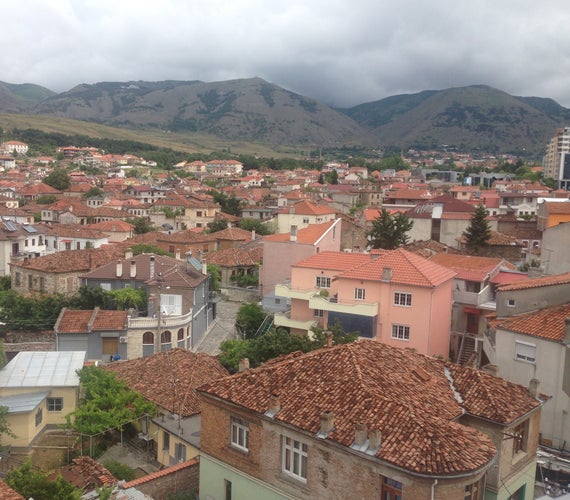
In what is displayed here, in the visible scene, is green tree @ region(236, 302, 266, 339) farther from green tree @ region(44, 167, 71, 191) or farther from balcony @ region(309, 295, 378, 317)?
green tree @ region(44, 167, 71, 191)

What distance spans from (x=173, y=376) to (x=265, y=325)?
41.5 ft

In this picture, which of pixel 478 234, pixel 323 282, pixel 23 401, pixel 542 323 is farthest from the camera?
pixel 478 234

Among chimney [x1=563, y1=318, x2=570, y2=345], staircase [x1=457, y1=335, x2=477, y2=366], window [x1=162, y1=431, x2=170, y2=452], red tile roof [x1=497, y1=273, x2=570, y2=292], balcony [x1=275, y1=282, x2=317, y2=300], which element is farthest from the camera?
balcony [x1=275, y1=282, x2=317, y2=300]

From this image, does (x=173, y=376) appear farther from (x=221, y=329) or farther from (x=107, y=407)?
(x=221, y=329)

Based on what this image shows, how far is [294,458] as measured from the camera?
1301 centimetres

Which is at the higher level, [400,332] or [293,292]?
[293,292]

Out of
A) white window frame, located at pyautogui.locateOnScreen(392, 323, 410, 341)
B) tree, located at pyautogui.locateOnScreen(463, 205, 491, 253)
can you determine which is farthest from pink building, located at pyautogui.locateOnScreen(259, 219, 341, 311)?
tree, located at pyautogui.locateOnScreen(463, 205, 491, 253)

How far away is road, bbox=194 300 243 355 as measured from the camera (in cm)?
3547

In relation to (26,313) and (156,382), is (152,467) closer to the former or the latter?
(156,382)

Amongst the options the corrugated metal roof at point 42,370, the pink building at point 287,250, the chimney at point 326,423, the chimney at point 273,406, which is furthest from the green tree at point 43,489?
the pink building at point 287,250

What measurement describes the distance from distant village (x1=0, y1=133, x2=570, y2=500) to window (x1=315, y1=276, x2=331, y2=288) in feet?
0.41

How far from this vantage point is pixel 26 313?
39.6 meters

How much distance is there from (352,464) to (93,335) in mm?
23732

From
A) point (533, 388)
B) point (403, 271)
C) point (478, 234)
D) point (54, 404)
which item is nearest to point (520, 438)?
point (533, 388)
